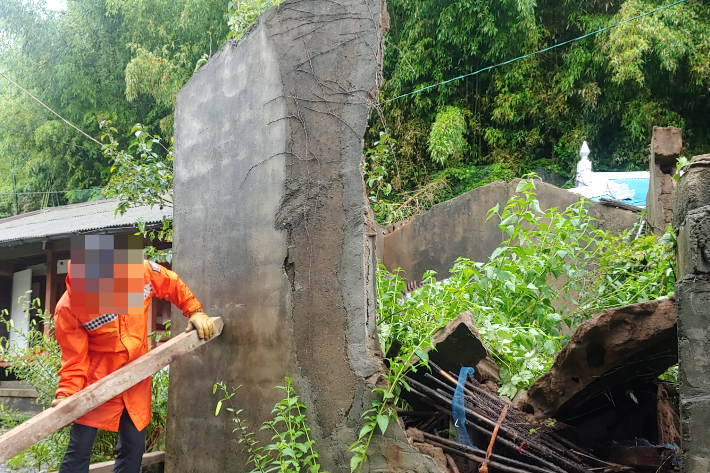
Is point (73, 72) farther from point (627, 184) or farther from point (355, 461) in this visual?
point (355, 461)

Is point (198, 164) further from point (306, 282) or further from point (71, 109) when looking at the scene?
point (71, 109)

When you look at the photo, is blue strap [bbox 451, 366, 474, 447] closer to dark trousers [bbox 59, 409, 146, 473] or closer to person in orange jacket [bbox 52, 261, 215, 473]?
person in orange jacket [bbox 52, 261, 215, 473]

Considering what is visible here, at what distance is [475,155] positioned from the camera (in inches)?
564

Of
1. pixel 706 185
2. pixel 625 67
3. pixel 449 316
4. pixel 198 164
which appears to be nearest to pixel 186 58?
pixel 625 67

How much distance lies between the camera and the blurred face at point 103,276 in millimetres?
2941

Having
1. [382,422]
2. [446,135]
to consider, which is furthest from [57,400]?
[446,135]

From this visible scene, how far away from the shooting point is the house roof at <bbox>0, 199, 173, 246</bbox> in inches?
369

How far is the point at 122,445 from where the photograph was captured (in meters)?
3.15

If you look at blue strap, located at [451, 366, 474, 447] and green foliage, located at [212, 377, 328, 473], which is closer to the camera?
green foliage, located at [212, 377, 328, 473]

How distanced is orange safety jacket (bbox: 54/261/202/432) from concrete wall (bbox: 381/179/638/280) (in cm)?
509

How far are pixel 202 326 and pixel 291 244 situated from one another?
0.68 meters

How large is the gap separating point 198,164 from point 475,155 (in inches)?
450

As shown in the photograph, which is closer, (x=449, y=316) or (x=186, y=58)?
(x=449, y=316)

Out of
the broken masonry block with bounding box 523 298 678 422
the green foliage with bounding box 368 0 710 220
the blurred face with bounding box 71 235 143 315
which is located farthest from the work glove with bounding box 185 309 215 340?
the green foliage with bounding box 368 0 710 220
